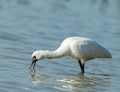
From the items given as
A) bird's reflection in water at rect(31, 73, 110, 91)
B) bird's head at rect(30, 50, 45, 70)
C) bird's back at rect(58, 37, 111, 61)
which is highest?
bird's back at rect(58, 37, 111, 61)

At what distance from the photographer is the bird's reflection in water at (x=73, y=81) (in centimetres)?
1248

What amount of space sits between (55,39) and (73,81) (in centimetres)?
683

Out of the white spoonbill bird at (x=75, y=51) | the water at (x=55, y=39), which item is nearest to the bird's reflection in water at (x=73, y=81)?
the water at (x=55, y=39)

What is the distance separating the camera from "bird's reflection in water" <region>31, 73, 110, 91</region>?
12477 mm

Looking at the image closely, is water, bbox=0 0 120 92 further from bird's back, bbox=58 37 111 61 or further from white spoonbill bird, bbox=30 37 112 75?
Result: bird's back, bbox=58 37 111 61

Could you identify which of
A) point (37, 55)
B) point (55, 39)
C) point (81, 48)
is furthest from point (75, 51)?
point (55, 39)

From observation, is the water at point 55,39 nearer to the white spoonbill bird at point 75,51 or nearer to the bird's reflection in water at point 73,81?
the bird's reflection in water at point 73,81

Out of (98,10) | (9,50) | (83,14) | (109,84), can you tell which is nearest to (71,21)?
(83,14)

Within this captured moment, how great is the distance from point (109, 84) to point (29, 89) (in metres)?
2.16

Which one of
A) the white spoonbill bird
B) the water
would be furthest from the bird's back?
the water

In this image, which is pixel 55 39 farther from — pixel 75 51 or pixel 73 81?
pixel 73 81

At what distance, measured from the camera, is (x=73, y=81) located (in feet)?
43.9

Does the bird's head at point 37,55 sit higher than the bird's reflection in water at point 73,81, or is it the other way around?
the bird's head at point 37,55

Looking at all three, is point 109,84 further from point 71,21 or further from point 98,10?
point 98,10
